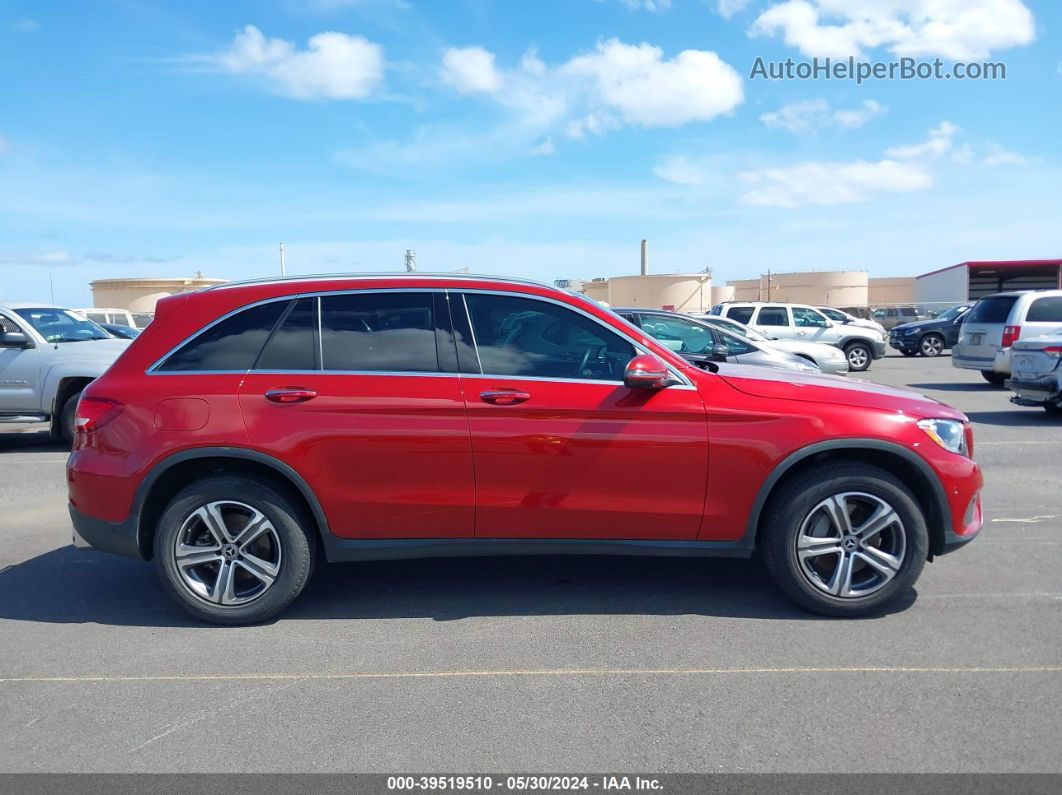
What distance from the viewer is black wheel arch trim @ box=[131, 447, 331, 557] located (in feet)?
14.8

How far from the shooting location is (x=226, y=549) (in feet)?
15.1

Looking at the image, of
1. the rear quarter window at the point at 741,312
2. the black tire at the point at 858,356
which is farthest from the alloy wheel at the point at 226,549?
the black tire at the point at 858,356

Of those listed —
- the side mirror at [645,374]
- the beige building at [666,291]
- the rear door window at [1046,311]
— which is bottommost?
the side mirror at [645,374]

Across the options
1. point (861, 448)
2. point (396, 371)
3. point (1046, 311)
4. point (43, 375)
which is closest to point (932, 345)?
point (1046, 311)

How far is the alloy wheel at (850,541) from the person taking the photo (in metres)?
4.54

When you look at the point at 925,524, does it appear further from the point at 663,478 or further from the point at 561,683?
the point at 561,683

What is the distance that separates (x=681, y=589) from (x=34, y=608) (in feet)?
12.2

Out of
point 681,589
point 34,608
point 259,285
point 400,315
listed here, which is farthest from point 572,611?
point 34,608

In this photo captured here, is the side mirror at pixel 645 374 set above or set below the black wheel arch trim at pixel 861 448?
above

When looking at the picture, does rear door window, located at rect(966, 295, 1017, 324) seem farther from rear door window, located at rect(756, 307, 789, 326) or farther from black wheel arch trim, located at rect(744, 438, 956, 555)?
black wheel arch trim, located at rect(744, 438, 956, 555)

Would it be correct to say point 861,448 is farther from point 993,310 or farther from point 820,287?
point 820,287

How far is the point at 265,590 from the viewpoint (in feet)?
15.2

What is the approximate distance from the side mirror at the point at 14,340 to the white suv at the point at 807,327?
14.6 m

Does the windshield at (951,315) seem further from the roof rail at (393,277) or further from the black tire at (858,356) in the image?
the roof rail at (393,277)
